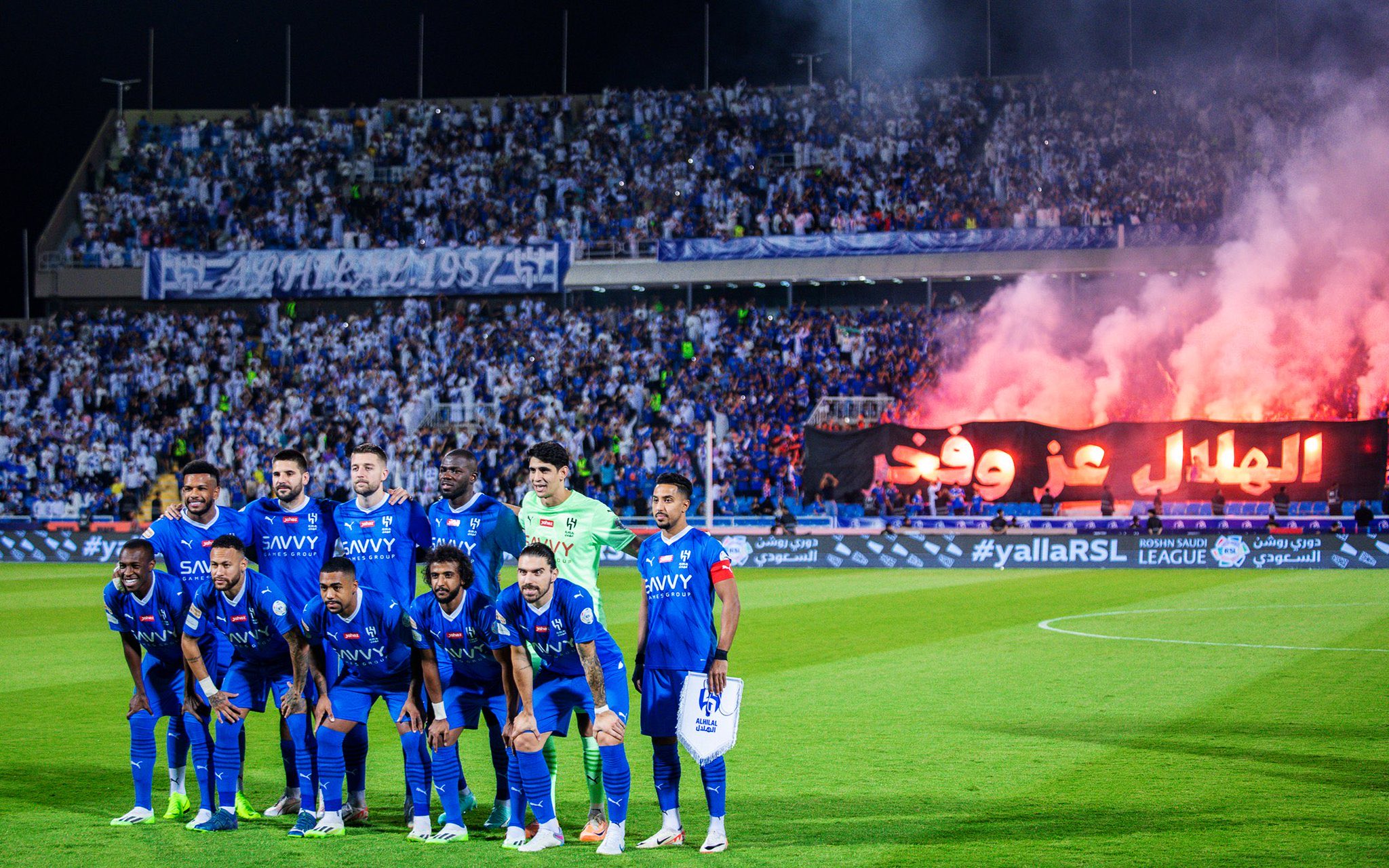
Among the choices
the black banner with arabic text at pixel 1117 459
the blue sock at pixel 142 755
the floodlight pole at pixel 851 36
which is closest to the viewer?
the blue sock at pixel 142 755

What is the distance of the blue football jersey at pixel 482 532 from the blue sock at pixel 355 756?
45.5 inches

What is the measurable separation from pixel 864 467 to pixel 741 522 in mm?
3909

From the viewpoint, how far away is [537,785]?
797 cm

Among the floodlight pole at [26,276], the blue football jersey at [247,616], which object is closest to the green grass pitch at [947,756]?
the blue football jersey at [247,616]

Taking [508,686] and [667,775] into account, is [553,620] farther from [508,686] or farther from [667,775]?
[667,775]

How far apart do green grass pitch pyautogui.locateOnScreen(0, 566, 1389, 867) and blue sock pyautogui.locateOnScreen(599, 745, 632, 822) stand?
275 mm

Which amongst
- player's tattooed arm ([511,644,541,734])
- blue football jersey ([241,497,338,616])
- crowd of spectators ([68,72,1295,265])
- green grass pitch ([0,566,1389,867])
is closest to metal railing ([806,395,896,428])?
crowd of spectators ([68,72,1295,265])

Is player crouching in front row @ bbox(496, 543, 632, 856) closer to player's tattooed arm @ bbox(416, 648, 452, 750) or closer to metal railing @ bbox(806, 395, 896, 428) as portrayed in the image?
player's tattooed arm @ bbox(416, 648, 452, 750)

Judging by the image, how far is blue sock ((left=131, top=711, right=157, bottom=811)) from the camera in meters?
8.71

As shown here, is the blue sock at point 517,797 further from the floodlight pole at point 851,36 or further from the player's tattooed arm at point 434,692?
the floodlight pole at point 851,36

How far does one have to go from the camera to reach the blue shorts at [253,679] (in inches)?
344

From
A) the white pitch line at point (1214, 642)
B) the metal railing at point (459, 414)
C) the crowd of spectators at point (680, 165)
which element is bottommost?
the white pitch line at point (1214, 642)

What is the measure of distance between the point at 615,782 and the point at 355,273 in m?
43.1

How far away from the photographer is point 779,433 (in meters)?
39.7
